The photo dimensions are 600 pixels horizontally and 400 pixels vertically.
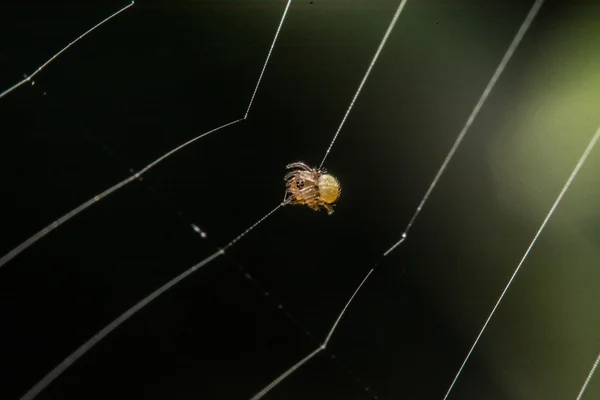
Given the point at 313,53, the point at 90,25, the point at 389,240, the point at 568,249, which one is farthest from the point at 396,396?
the point at 90,25

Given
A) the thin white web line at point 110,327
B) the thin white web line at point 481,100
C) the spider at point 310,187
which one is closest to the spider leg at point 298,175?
the spider at point 310,187

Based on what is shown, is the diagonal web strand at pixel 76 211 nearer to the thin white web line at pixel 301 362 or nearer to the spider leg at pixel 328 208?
the spider leg at pixel 328 208

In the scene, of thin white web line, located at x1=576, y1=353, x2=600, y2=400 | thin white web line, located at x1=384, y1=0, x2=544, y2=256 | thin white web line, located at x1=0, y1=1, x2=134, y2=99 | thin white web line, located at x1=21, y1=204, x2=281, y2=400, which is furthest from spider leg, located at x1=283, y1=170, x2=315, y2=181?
thin white web line, located at x1=576, y1=353, x2=600, y2=400

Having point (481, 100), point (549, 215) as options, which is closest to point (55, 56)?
A: point (481, 100)

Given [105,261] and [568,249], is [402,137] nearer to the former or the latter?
[568,249]

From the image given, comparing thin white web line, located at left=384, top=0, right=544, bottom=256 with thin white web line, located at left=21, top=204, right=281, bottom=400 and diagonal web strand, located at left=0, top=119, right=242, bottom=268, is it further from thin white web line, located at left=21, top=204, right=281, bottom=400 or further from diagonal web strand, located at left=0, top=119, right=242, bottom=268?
diagonal web strand, located at left=0, top=119, right=242, bottom=268

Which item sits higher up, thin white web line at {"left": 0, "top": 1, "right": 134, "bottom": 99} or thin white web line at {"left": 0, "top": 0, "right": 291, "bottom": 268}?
thin white web line at {"left": 0, "top": 1, "right": 134, "bottom": 99}
